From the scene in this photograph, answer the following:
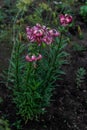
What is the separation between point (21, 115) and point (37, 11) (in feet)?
6.65

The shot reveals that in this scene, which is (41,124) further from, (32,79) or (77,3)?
(77,3)

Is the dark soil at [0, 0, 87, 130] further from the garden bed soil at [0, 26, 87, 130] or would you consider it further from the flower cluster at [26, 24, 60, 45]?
the flower cluster at [26, 24, 60, 45]

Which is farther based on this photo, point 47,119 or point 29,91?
point 47,119

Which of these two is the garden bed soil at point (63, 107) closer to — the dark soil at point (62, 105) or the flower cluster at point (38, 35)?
the dark soil at point (62, 105)

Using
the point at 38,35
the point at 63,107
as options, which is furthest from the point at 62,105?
the point at 38,35

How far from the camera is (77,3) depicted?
235 inches

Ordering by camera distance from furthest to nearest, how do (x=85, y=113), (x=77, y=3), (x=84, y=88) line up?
(x=77, y=3) < (x=84, y=88) < (x=85, y=113)

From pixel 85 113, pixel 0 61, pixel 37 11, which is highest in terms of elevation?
pixel 37 11

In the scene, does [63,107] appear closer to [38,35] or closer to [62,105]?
[62,105]

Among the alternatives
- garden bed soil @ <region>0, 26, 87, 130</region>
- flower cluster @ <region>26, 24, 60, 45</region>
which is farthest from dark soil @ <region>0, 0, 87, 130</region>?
flower cluster @ <region>26, 24, 60, 45</region>

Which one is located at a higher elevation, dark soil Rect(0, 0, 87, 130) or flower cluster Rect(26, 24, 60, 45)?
flower cluster Rect(26, 24, 60, 45)

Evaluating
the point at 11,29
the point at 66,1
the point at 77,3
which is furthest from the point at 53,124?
the point at 77,3

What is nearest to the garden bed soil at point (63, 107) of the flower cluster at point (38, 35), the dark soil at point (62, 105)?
the dark soil at point (62, 105)

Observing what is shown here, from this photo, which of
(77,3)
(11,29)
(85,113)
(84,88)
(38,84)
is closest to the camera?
(38,84)
